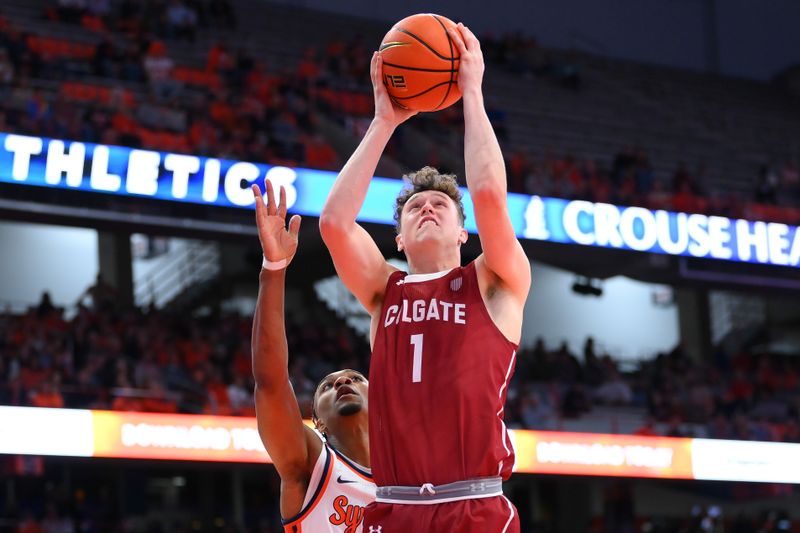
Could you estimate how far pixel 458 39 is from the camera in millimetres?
3645

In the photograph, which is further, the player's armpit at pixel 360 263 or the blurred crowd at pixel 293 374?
the blurred crowd at pixel 293 374

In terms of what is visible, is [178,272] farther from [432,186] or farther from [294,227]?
[432,186]

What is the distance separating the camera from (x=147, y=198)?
14.3 meters

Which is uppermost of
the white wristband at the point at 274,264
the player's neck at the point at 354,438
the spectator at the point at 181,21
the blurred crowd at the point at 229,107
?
the spectator at the point at 181,21

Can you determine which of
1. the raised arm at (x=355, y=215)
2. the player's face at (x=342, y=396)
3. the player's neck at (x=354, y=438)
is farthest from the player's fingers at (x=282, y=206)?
the player's neck at (x=354, y=438)

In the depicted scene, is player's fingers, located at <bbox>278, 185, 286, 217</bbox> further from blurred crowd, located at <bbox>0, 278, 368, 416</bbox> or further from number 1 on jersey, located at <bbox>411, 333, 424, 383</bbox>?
blurred crowd, located at <bbox>0, 278, 368, 416</bbox>

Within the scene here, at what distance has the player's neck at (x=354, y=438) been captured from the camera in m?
4.40

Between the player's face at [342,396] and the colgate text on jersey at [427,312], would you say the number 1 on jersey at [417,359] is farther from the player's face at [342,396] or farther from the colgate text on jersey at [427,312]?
the player's face at [342,396]

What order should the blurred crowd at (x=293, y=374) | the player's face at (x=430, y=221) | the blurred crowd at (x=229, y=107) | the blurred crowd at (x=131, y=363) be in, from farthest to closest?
1. the blurred crowd at (x=229, y=107)
2. the blurred crowd at (x=293, y=374)
3. the blurred crowd at (x=131, y=363)
4. the player's face at (x=430, y=221)

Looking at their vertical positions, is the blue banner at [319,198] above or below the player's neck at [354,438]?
above

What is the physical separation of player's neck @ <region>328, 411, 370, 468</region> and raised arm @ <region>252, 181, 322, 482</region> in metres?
0.24

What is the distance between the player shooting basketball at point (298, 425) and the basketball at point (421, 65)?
0.48 m

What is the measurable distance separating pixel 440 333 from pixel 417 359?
0.30 ft

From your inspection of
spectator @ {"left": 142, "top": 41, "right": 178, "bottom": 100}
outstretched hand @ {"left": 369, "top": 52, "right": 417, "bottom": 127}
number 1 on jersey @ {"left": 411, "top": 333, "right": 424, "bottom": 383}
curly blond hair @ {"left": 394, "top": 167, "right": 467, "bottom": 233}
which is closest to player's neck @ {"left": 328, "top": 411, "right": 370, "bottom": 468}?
curly blond hair @ {"left": 394, "top": 167, "right": 467, "bottom": 233}
